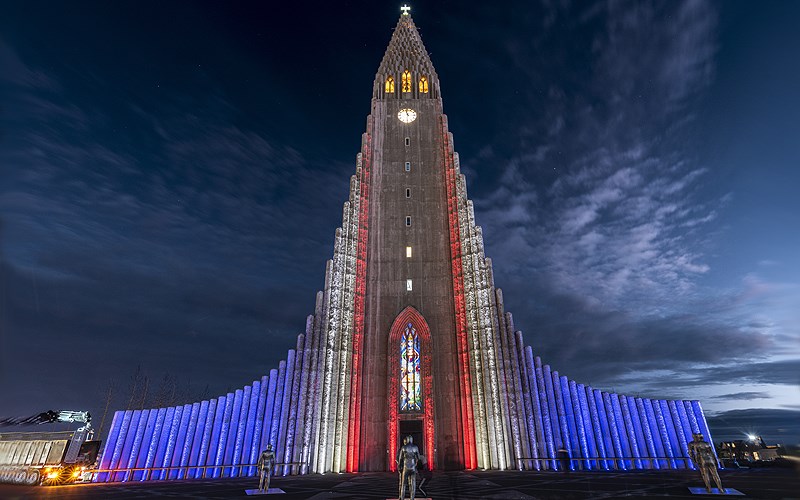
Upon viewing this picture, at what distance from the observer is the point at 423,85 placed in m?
36.2

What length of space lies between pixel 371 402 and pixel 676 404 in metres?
19.0

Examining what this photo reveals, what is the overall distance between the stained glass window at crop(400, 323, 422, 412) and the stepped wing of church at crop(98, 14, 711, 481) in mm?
72

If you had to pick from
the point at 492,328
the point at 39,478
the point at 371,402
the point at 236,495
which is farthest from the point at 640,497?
the point at 39,478

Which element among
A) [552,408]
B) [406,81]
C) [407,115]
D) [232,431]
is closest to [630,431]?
[552,408]

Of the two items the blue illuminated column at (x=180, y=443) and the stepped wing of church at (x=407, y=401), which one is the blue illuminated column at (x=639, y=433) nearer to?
the stepped wing of church at (x=407, y=401)

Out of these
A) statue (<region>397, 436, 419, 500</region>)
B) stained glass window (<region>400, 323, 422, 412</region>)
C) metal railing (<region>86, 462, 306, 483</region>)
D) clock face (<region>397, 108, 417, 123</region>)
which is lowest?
metal railing (<region>86, 462, 306, 483</region>)

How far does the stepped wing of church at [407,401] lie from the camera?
23266 mm

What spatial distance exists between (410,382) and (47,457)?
780 inches

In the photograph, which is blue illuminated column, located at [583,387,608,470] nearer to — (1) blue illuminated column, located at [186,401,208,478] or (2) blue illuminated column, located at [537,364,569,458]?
(2) blue illuminated column, located at [537,364,569,458]

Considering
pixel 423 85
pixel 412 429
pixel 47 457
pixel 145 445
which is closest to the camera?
pixel 47 457

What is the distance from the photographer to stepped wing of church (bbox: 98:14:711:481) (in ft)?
76.3

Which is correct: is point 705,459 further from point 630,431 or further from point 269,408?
point 269,408

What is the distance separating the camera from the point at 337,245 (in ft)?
93.8

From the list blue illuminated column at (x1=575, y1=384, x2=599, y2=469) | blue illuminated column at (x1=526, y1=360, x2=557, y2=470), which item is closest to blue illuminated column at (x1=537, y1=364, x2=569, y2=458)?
blue illuminated column at (x1=526, y1=360, x2=557, y2=470)
